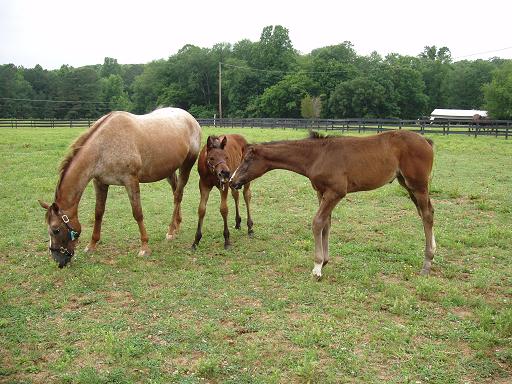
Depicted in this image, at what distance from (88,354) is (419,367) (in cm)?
296

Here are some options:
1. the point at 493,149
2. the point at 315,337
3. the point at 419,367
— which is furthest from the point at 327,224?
the point at 493,149

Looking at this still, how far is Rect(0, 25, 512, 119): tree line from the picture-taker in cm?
6481

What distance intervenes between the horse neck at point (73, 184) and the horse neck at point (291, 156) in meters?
2.65

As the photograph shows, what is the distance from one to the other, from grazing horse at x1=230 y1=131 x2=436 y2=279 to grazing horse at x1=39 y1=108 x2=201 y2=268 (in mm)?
1887

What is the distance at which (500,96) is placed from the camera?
59594mm

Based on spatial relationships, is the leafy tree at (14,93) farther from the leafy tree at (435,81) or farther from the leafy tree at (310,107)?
the leafy tree at (435,81)

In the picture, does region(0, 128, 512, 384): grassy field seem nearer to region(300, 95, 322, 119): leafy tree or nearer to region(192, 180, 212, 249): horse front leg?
region(192, 180, 212, 249): horse front leg

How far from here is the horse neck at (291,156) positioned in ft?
20.4

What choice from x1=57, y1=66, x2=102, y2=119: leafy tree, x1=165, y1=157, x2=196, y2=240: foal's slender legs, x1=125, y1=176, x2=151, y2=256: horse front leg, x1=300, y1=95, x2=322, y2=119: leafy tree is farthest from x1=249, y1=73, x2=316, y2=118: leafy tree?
x1=125, y1=176, x2=151, y2=256: horse front leg

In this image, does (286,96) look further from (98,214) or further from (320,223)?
(320,223)

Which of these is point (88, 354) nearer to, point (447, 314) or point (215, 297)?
point (215, 297)

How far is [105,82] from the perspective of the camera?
8462 centimetres

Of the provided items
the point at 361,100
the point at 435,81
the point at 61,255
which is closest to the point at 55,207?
the point at 61,255

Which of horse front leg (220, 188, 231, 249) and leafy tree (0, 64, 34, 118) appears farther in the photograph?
leafy tree (0, 64, 34, 118)
